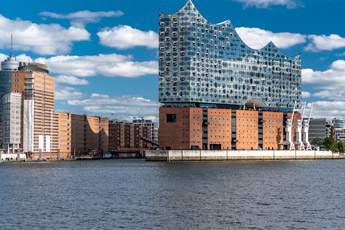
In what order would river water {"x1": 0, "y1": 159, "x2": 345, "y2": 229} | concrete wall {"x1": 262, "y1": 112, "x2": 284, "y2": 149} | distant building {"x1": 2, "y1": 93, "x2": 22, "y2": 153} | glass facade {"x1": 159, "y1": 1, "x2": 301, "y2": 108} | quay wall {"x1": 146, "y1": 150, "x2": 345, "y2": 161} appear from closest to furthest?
1. river water {"x1": 0, "y1": 159, "x2": 345, "y2": 229}
2. quay wall {"x1": 146, "y1": 150, "x2": 345, "y2": 161}
3. glass facade {"x1": 159, "y1": 1, "x2": 301, "y2": 108}
4. concrete wall {"x1": 262, "y1": 112, "x2": 284, "y2": 149}
5. distant building {"x1": 2, "y1": 93, "x2": 22, "y2": 153}

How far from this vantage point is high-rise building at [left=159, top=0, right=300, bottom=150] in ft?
560

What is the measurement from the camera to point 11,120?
7766 inches

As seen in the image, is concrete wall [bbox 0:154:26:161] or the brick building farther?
concrete wall [bbox 0:154:26:161]

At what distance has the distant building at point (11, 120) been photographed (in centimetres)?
19725

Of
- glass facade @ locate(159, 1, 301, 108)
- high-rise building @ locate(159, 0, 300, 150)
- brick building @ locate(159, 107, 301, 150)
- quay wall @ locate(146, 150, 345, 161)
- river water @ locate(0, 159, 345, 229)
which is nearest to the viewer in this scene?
river water @ locate(0, 159, 345, 229)

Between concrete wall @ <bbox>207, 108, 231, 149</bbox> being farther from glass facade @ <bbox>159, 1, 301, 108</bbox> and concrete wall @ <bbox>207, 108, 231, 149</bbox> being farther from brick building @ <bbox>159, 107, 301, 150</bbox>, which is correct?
glass facade @ <bbox>159, 1, 301, 108</bbox>

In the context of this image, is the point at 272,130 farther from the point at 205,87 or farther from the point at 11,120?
the point at 11,120

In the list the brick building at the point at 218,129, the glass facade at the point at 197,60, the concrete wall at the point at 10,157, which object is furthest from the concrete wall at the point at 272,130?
the concrete wall at the point at 10,157

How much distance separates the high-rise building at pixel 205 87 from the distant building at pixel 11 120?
5981cm

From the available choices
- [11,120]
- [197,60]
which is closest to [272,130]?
[197,60]

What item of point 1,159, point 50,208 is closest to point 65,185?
point 50,208

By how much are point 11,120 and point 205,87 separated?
7489 cm

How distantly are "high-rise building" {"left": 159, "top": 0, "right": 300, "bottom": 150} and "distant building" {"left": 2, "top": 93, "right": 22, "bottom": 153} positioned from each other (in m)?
59.8

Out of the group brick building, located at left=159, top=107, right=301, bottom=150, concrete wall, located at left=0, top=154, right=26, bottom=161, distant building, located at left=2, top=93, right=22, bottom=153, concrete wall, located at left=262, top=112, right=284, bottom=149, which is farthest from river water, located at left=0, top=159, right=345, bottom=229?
distant building, located at left=2, top=93, right=22, bottom=153
